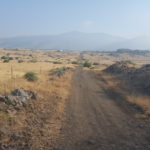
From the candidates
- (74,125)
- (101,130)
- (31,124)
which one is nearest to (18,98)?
(31,124)

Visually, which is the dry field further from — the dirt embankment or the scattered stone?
the scattered stone

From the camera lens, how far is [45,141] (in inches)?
420

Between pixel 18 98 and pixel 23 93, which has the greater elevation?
pixel 23 93

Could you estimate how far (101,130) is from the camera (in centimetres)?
1217

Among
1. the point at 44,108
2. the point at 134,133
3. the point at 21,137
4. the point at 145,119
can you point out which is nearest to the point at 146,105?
the point at 145,119

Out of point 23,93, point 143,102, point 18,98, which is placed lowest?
point 143,102

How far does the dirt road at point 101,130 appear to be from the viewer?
10281mm

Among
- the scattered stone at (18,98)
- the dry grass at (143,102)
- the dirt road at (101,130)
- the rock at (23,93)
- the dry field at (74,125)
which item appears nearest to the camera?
the dirt road at (101,130)

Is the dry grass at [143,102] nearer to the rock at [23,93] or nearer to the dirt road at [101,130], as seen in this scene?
the dirt road at [101,130]

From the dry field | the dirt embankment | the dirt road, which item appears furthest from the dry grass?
the dirt embankment

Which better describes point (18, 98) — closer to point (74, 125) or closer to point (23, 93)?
point (23, 93)

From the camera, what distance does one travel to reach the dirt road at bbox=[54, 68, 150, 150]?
33.7 feet

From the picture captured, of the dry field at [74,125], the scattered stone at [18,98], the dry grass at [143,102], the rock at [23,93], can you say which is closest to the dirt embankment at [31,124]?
the dry field at [74,125]

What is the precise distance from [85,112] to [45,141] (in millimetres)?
5656
